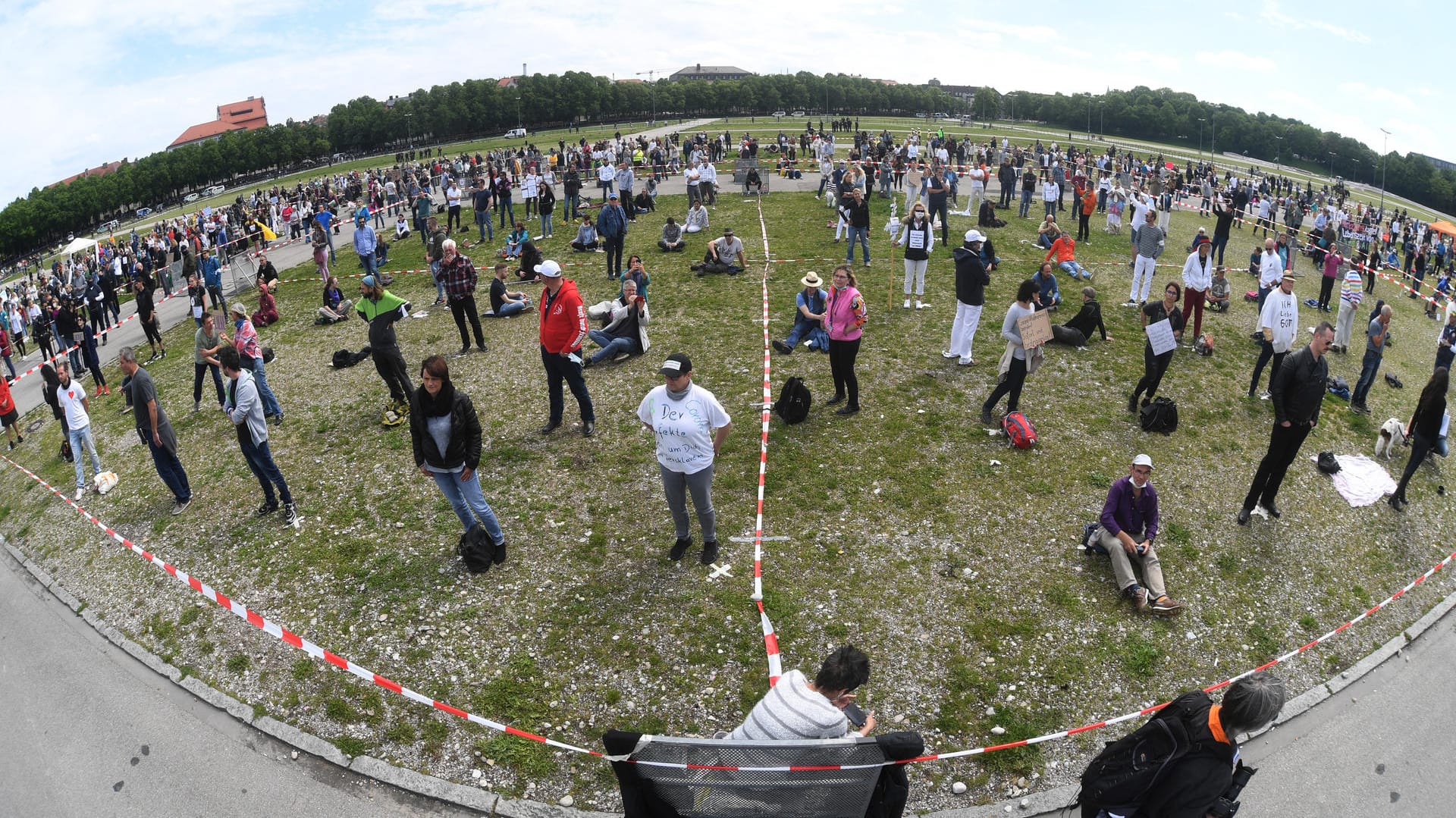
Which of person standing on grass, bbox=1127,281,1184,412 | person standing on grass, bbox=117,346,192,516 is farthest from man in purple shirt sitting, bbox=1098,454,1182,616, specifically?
person standing on grass, bbox=117,346,192,516

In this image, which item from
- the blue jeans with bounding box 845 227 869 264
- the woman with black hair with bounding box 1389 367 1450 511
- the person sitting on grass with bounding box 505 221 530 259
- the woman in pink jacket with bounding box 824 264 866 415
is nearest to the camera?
the woman with black hair with bounding box 1389 367 1450 511

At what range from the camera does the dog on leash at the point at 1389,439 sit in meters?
11.2

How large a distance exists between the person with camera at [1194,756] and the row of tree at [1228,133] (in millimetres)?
121686

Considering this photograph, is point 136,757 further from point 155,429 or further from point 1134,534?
point 1134,534

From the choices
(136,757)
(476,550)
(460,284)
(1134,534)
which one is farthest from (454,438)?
(1134,534)

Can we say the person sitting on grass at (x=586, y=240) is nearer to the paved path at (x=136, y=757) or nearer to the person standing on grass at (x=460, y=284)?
the person standing on grass at (x=460, y=284)

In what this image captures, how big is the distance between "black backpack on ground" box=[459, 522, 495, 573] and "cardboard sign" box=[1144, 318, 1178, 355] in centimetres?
979

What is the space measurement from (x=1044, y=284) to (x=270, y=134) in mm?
101387

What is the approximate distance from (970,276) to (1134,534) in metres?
5.48

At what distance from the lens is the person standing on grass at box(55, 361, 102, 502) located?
10828 mm

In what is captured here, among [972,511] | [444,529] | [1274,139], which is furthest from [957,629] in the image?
[1274,139]

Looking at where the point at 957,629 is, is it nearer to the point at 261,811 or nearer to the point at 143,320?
the point at 261,811

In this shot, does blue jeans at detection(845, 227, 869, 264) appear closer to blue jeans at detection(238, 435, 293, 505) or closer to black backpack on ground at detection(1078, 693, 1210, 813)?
blue jeans at detection(238, 435, 293, 505)

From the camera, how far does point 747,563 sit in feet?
27.3
